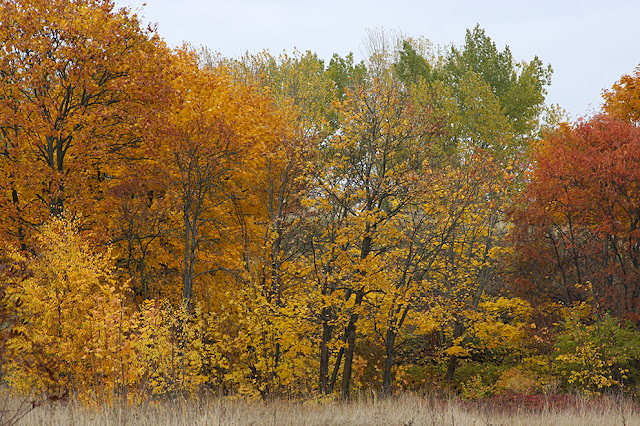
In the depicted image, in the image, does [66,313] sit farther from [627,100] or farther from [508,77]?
[508,77]

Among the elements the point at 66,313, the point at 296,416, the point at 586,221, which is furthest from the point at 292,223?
Result: the point at 586,221

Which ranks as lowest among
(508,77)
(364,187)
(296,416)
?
(296,416)

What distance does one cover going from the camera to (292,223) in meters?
15.1

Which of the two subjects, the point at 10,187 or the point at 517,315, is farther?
the point at 517,315

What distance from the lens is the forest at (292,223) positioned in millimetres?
13844

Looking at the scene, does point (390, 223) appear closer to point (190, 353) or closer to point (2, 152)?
point (190, 353)

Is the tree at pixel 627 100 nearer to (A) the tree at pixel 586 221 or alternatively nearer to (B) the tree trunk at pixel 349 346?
(A) the tree at pixel 586 221

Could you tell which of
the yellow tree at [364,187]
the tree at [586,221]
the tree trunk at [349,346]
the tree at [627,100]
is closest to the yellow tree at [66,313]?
the yellow tree at [364,187]

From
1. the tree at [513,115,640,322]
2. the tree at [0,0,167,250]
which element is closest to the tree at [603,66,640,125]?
the tree at [513,115,640,322]

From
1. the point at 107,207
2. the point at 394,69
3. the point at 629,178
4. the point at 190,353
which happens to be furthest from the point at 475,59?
the point at 190,353

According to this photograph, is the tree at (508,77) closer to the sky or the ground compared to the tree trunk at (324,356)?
closer to the sky

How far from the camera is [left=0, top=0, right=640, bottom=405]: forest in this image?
13.8 metres

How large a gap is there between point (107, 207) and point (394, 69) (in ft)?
79.9

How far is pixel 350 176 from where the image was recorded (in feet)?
47.2
